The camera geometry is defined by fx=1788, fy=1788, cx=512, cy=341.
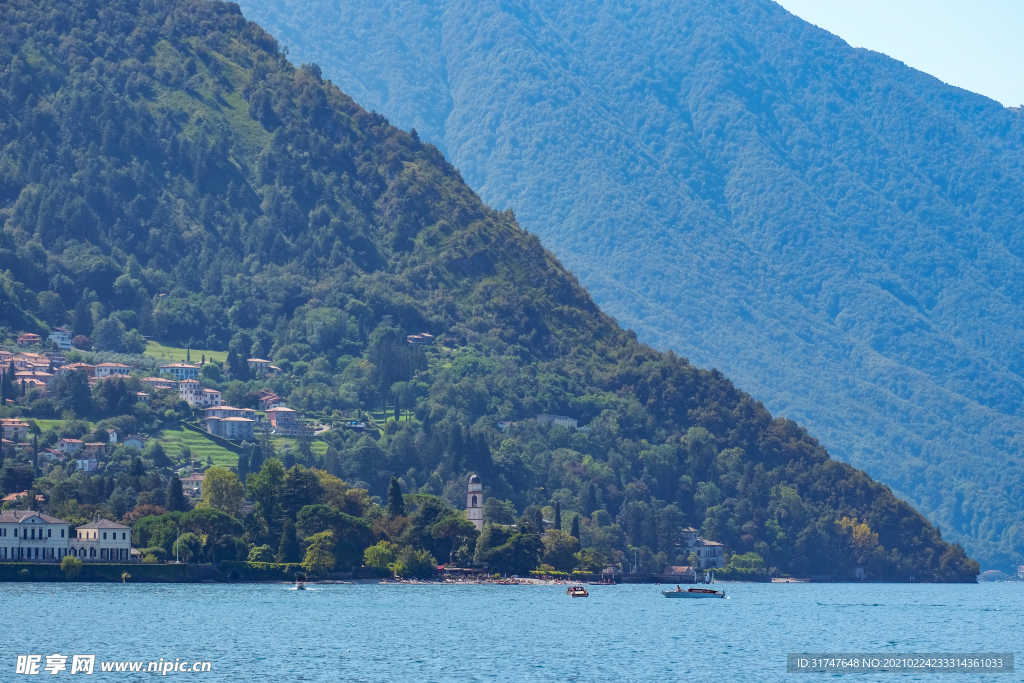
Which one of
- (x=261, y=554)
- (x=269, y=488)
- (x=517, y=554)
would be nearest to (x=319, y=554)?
(x=261, y=554)

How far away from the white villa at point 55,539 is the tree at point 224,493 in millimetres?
17215

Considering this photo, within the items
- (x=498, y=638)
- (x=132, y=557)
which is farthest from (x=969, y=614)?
(x=132, y=557)

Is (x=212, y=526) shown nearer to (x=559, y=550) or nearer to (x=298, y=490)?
(x=298, y=490)

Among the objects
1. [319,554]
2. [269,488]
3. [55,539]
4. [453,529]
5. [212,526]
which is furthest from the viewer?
[453,529]

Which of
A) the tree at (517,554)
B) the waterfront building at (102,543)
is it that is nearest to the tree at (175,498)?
the waterfront building at (102,543)

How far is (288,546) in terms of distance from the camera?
553 feet

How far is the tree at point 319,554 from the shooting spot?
540 feet

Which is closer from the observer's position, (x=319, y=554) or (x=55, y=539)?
(x=55, y=539)

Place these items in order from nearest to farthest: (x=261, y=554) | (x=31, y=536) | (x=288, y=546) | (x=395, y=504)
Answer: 1. (x=31, y=536)
2. (x=261, y=554)
3. (x=288, y=546)
4. (x=395, y=504)

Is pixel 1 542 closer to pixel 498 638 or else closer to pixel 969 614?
pixel 498 638

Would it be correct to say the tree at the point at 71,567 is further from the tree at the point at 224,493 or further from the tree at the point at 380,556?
the tree at the point at 380,556

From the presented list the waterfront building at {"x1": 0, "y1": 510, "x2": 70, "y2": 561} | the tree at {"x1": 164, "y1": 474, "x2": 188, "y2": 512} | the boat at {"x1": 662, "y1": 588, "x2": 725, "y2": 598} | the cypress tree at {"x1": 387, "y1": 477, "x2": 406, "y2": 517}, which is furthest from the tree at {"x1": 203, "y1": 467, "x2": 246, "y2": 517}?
the boat at {"x1": 662, "y1": 588, "x2": 725, "y2": 598}

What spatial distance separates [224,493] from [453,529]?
76.6 ft

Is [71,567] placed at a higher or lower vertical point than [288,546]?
lower
